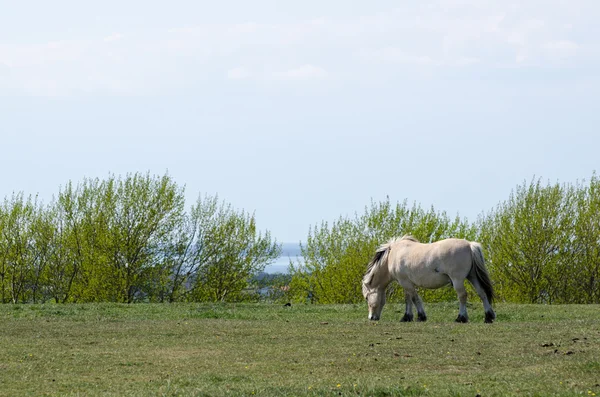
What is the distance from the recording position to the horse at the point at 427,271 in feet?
63.1

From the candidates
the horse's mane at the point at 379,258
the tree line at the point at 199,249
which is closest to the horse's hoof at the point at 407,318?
the horse's mane at the point at 379,258

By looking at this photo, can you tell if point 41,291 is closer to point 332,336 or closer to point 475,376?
point 332,336

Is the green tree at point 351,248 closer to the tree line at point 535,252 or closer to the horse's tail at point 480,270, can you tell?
the tree line at point 535,252

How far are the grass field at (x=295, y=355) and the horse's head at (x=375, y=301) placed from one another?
48cm

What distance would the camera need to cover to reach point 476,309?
75.1ft

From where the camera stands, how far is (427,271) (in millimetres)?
19828

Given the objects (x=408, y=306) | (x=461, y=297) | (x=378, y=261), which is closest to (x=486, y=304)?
(x=461, y=297)

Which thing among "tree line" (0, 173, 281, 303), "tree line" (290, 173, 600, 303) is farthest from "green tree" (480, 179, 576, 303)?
"tree line" (0, 173, 281, 303)

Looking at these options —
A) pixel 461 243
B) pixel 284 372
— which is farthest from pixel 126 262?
pixel 284 372

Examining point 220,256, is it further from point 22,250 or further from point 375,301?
point 375,301

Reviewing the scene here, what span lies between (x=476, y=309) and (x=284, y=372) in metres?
11.8

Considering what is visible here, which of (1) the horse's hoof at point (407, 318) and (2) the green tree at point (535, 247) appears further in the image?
(2) the green tree at point (535, 247)

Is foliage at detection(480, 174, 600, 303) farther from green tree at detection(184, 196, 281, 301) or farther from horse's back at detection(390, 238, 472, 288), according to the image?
horse's back at detection(390, 238, 472, 288)

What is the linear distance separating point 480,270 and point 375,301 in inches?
117
